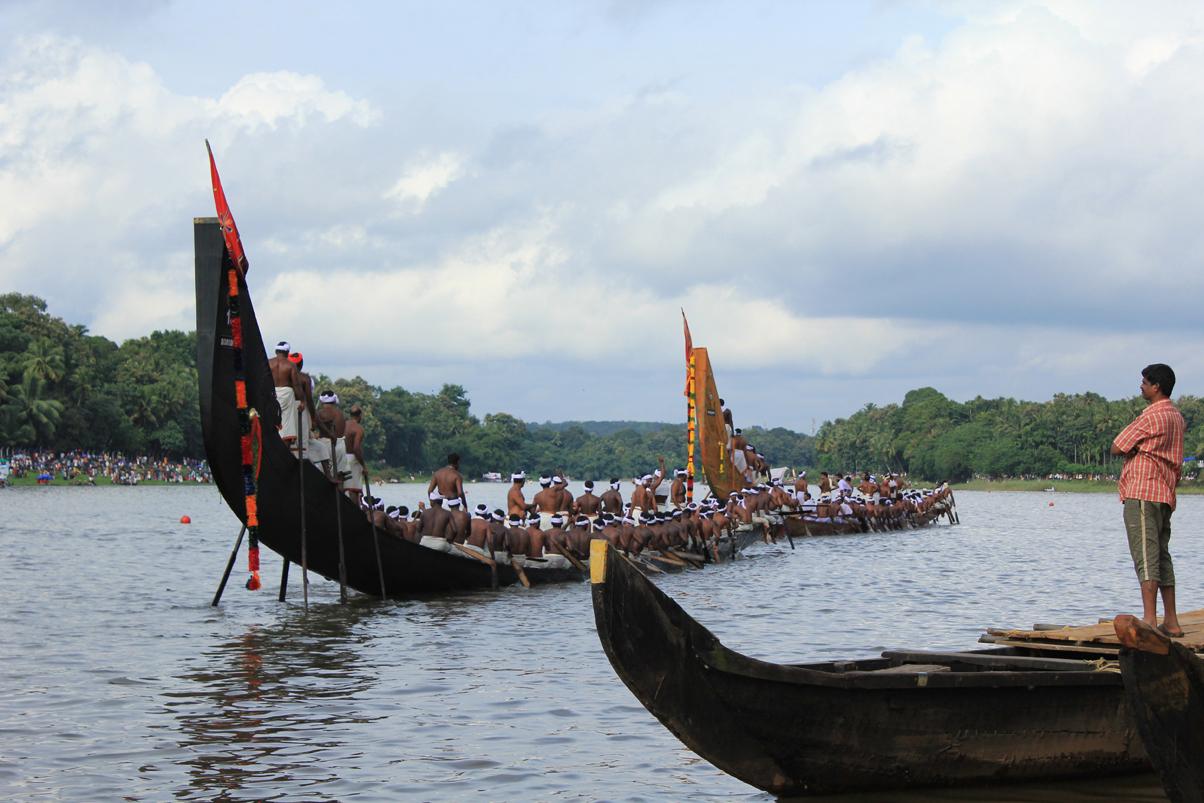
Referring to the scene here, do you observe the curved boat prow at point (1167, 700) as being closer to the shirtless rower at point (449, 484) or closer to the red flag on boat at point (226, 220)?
the red flag on boat at point (226, 220)

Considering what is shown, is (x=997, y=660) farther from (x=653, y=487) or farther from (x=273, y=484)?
(x=653, y=487)

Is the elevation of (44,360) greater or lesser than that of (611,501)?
greater

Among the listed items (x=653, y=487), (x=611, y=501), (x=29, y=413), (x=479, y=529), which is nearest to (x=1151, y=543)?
(x=479, y=529)

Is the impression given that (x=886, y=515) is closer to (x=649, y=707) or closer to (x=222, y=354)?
(x=222, y=354)

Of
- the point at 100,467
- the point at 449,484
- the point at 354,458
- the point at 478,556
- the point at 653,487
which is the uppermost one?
the point at 100,467

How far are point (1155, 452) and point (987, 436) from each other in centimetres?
11650

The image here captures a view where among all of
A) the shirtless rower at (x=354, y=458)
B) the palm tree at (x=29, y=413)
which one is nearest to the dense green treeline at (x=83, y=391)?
the palm tree at (x=29, y=413)

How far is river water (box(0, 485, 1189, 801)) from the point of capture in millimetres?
9156

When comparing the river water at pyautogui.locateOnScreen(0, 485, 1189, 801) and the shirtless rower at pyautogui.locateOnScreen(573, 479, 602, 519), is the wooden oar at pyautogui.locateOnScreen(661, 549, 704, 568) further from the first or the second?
the shirtless rower at pyautogui.locateOnScreen(573, 479, 602, 519)

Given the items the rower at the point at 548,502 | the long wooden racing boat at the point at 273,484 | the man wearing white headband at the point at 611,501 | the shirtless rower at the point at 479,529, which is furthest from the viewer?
the man wearing white headband at the point at 611,501

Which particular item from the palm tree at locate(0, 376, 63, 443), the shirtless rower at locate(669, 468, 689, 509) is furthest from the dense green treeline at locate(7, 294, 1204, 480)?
the shirtless rower at locate(669, 468, 689, 509)

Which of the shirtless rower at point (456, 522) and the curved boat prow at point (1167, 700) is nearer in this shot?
the curved boat prow at point (1167, 700)

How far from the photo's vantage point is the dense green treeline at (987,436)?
106875 millimetres

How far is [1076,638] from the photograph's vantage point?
29.7ft
